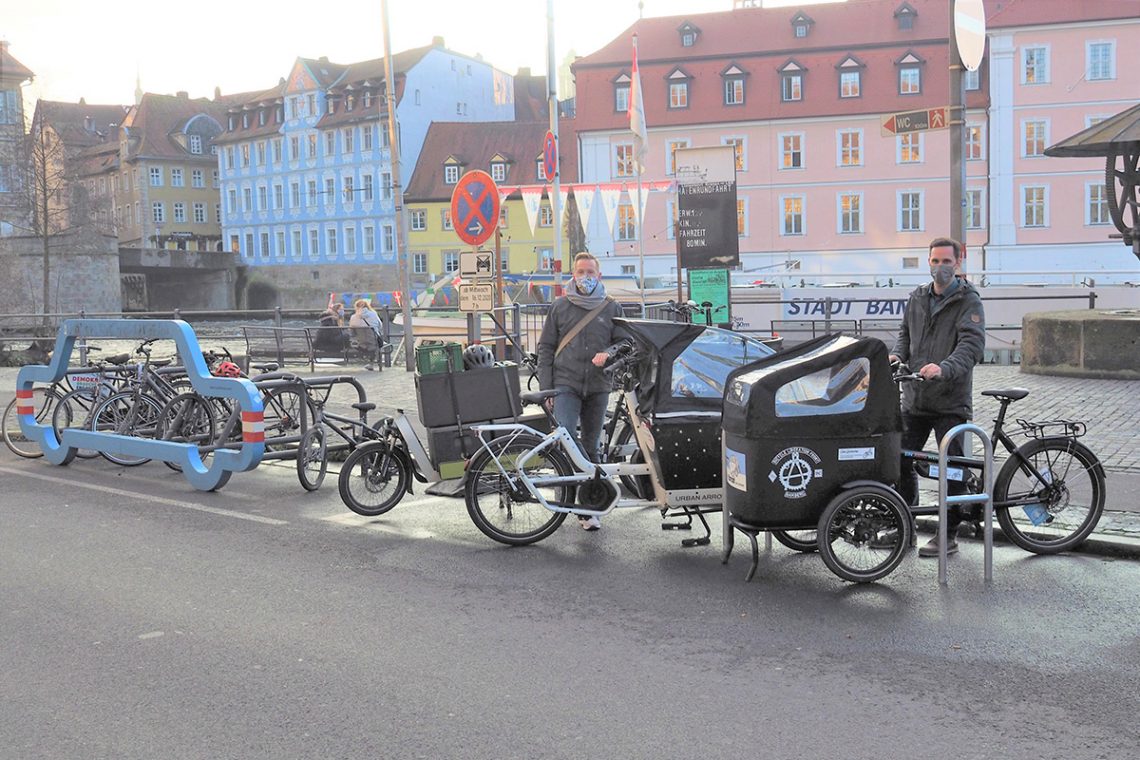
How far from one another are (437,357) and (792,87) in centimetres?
5613

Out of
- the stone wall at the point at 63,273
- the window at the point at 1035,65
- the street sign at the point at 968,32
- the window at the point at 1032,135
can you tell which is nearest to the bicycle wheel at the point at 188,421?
the street sign at the point at 968,32

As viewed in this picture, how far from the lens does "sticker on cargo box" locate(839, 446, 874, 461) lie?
6621 mm

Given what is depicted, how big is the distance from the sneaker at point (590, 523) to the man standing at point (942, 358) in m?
2.03

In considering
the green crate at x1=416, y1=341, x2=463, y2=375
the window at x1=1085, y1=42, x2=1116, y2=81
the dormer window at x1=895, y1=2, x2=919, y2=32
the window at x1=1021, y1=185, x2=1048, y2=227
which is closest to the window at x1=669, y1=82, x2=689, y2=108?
the dormer window at x1=895, y1=2, x2=919, y2=32

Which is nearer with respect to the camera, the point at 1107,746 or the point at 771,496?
the point at 1107,746

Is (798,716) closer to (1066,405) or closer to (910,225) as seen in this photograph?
(1066,405)

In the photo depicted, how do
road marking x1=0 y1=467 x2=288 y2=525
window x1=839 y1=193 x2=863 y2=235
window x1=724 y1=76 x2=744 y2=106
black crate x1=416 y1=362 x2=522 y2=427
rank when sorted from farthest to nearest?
window x1=724 y1=76 x2=744 y2=106 → window x1=839 y1=193 x2=863 y2=235 → black crate x1=416 y1=362 x2=522 y2=427 → road marking x1=0 y1=467 x2=288 y2=525

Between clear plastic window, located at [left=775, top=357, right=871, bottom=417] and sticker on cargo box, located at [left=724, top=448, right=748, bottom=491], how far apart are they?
342mm

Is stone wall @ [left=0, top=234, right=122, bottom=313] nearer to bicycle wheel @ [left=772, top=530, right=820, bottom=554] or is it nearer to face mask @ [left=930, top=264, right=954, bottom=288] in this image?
bicycle wheel @ [left=772, top=530, right=820, bottom=554]

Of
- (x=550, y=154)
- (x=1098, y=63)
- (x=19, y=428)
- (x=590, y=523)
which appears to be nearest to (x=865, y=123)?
(x=1098, y=63)

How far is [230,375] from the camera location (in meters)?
11.2

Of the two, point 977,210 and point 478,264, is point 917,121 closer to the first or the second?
point 478,264

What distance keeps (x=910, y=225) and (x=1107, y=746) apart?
59440mm

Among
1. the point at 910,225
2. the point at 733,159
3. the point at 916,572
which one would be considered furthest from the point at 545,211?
the point at 916,572
